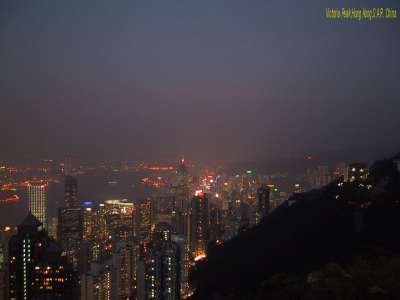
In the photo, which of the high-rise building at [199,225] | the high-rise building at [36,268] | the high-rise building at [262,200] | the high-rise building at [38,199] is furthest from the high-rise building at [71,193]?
the high-rise building at [262,200]

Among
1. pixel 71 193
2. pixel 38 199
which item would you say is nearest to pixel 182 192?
pixel 71 193

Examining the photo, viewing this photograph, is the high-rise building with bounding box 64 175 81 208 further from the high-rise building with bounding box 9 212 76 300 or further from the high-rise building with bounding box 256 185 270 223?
the high-rise building with bounding box 256 185 270 223

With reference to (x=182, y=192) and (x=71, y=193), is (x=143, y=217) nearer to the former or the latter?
(x=182, y=192)

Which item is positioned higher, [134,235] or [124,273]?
[134,235]

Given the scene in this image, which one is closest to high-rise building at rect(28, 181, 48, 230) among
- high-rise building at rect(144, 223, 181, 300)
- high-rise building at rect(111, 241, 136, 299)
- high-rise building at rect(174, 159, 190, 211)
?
high-rise building at rect(111, 241, 136, 299)

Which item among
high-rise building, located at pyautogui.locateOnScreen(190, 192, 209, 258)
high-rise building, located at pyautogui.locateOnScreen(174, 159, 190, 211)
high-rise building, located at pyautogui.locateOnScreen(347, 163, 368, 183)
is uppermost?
high-rise building, located at pyautogui.locateOnScreen(347, 163, 368, 183)

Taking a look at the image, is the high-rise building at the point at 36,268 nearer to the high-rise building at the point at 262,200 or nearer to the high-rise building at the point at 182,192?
the high-rise building at the point at 262,200
